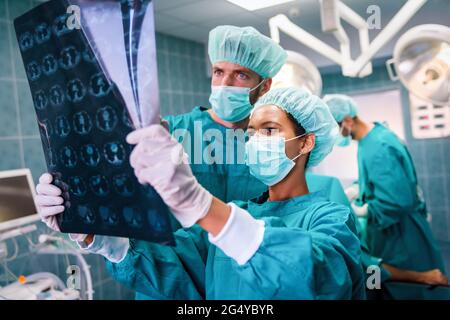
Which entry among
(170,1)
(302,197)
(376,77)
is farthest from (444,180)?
(302,197)

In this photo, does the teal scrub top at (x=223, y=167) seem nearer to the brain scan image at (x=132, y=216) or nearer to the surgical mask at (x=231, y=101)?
the surgical mask at (x=231, y=101)

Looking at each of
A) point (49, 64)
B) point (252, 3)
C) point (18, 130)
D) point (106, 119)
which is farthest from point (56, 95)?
point (18, 130)

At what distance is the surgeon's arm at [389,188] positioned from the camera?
2.34m

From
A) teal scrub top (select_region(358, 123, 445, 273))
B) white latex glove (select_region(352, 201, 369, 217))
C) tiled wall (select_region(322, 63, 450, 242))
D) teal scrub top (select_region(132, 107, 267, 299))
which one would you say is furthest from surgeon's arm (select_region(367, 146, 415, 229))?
tiled wall (select_region(322, 63, 450, 242))

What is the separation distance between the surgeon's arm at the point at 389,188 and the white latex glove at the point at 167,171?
1.90m

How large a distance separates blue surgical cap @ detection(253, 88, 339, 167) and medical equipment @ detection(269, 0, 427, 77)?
40cm

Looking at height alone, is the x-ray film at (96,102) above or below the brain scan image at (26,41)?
below

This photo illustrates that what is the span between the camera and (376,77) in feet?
14.2

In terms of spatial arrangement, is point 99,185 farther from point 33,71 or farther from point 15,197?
point 15,197

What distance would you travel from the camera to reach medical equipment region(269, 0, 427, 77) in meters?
1.30

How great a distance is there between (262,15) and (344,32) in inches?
21.7

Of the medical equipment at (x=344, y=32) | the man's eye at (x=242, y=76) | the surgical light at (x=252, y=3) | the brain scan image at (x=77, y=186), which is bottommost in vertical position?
the brain scan image at (x=77, y=186)

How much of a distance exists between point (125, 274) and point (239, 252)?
1.28 ft

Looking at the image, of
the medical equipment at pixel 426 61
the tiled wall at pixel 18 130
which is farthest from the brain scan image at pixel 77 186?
the tiled wall at pixel 18 130
